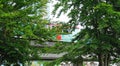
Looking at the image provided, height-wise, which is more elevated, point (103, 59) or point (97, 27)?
point (97, 27)

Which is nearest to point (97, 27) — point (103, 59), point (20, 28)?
point (103, 59)

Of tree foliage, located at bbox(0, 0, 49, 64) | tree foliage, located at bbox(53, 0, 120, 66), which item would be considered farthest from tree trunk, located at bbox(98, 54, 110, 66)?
tree foliage, located at bbox(0, 0, 49, 64)

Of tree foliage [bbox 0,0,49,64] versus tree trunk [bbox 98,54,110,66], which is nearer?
tree trunk [bbox 98,54,110,66]

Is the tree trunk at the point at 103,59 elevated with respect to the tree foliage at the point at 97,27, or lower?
lower

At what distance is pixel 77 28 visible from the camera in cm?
1207

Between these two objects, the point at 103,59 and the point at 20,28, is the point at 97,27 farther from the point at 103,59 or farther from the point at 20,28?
the point at 20,28

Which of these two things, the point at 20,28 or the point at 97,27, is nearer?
the point at 97,27

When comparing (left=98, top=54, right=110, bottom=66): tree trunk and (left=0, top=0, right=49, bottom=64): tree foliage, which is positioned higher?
(left=0, top=0, right=49, bottom=64): tree foliage

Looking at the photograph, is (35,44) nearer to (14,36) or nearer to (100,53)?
(14,36)

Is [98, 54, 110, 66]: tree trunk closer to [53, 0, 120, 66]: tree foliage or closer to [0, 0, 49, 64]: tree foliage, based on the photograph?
[53, 0, 120, 66]: tree foliage

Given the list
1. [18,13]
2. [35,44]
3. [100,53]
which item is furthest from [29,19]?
[100,53]

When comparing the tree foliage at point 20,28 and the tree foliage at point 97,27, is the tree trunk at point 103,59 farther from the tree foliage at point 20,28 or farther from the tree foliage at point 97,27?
the tree foliage at point 20,28

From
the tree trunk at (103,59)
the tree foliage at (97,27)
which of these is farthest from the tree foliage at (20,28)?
the tree trunk at (103,59)

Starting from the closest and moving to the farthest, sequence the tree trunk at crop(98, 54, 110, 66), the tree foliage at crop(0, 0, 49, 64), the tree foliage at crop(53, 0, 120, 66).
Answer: the tree foliage at crop(53, 0, 120, 66) → the tree trunk at crop(98, 54, 110, 66) → the tree foliage at crop(0, 0, 49, 64)
